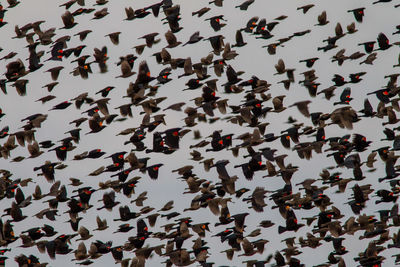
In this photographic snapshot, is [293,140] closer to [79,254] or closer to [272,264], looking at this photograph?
[272,264]

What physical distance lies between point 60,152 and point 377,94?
17228 millimetres

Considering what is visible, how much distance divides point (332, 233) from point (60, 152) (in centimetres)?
1489

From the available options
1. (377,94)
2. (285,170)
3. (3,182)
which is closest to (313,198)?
(285,170)

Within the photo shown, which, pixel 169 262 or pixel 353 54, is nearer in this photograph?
pixel 169 262

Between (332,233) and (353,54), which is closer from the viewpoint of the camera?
(332,233)

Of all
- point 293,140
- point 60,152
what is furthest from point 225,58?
point 60,152

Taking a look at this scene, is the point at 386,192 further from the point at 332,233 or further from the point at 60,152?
the point at 60,152

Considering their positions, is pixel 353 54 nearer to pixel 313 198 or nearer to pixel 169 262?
pixel 313 198

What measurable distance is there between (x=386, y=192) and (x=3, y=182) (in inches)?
804

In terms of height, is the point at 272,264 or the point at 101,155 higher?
the point at 101,155

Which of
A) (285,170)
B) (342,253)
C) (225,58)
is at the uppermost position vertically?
(225,58)

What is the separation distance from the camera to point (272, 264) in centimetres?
6009

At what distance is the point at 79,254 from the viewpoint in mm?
60781

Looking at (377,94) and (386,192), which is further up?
(377,94)
